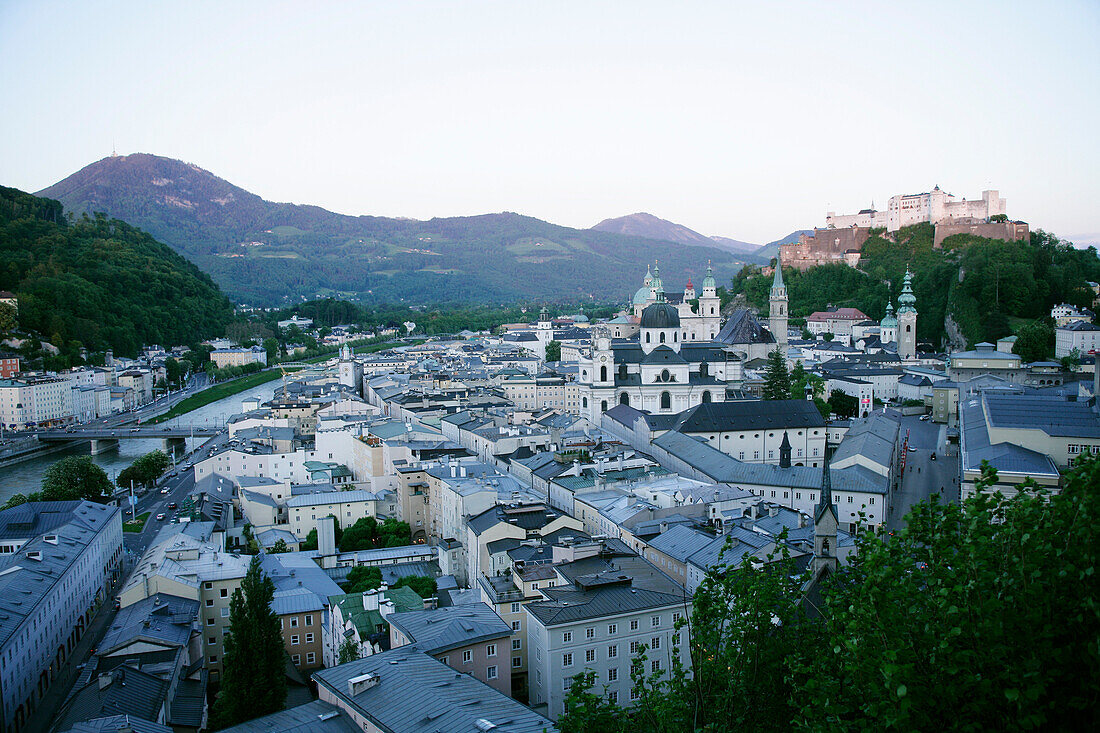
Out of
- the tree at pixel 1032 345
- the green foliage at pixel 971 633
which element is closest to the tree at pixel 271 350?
the tree at pixel 1032 345

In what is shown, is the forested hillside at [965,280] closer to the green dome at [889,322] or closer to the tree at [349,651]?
the green dome at [889,322]

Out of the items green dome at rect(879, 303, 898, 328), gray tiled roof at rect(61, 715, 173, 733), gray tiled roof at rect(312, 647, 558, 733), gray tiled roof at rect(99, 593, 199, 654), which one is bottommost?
gray tiled roof at rect(99, 593, 199, 654)

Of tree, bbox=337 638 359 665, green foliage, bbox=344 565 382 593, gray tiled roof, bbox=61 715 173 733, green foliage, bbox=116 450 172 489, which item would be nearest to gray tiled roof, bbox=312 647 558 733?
gray tiled roof, bbox=61 715 173 733

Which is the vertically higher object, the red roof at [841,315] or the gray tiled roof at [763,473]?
the red roof at [841,315]

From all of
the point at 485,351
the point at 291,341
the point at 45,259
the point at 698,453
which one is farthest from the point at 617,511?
the point at 291,341

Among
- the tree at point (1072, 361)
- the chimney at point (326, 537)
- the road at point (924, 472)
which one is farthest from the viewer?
the tree at point (1072, 361)

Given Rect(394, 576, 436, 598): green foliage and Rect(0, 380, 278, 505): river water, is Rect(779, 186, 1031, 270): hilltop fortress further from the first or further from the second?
Rect(394, 576, 436, 598): green foliage
